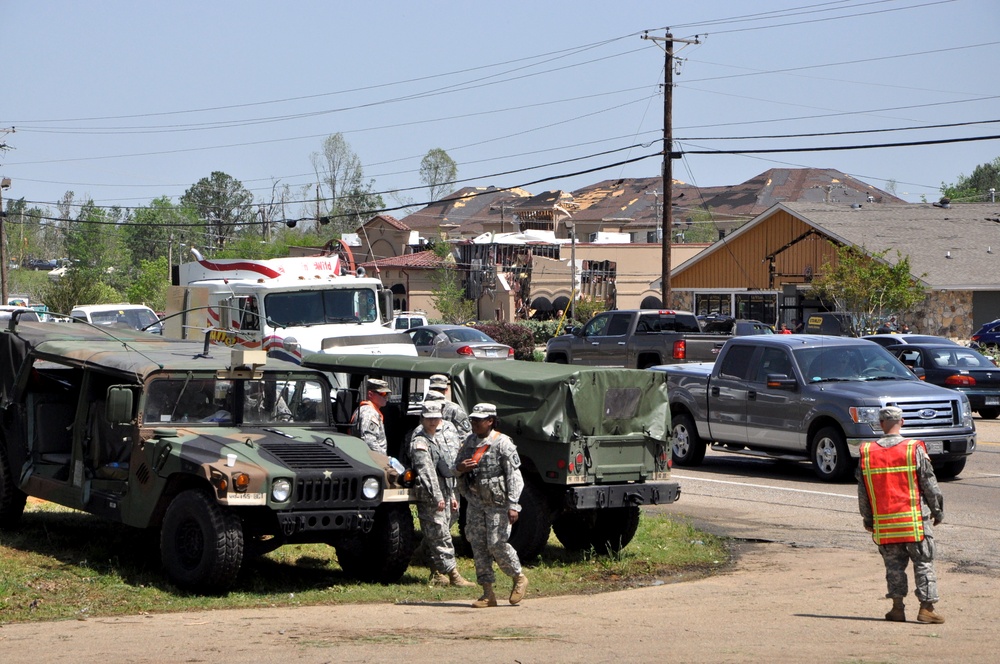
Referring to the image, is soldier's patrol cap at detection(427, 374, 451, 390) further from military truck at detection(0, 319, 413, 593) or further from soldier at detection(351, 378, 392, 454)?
military truck at detection(0, 319, 413, 593)

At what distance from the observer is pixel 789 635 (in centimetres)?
831

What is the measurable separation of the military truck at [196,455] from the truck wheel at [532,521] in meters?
1.24

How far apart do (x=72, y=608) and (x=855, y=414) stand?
10.4 m

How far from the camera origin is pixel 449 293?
2734 inches

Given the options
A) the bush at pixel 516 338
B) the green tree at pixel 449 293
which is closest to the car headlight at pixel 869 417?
the bush at pixel 516 338

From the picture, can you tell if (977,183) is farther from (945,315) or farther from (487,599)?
(487,599)

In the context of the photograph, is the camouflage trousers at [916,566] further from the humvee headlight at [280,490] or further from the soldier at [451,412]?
the humvee headlight at [280,490]

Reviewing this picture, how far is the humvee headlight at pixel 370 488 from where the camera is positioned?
9.99m

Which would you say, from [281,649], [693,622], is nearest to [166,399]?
[281,649]

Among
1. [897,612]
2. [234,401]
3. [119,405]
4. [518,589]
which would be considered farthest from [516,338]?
[897,612]

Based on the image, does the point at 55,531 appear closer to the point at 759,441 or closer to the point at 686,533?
the point at 686,533

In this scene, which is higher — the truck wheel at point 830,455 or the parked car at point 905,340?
the parked car at point 905,340

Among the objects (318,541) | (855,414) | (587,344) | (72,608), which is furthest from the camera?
(587,344)

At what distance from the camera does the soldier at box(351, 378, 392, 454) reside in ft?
36.4
